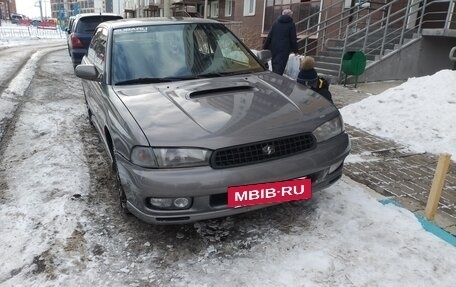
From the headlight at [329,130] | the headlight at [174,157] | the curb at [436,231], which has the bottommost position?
the curb at [436,231]

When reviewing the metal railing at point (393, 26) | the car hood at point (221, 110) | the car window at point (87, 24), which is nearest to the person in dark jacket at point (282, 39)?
the metal railing at point (393, 26)

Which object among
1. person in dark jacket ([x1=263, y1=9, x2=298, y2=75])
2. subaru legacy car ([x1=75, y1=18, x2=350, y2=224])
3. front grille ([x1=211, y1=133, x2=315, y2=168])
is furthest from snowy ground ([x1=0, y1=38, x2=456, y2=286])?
person in dark jacket ([x1=263, y1=9, x2=298, y2=75])

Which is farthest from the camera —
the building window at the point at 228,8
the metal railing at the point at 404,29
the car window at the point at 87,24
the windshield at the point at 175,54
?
the building window at the point at 228,8

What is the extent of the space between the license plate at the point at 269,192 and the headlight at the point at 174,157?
29cm

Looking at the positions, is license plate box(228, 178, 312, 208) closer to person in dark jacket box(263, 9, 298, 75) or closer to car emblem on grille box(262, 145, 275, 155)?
car emblem on grille box(262, 145, 275, 155)

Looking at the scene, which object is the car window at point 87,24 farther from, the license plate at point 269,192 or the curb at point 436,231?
the curb at point 436,231

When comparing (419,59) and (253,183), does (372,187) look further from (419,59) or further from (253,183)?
(419,59)

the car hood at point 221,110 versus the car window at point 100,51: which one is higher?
the car window at point 100,51

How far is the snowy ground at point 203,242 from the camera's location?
2.56m

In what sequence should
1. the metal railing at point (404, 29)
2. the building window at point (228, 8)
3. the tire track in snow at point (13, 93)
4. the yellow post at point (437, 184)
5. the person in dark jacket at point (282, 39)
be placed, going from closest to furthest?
the yellow post at point (437, 184)
the tire track in snow at point (13, 93)
the person in dark jacket at point (282, 39)
the metal railing at point (404, 29)
the building window at point (228, 8)

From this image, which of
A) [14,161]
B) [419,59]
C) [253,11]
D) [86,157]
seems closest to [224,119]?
[86,157]

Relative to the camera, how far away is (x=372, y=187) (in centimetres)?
388

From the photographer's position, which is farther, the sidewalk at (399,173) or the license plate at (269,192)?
the sidewalk at (399,173)

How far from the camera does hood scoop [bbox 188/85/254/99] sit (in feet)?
10.5
